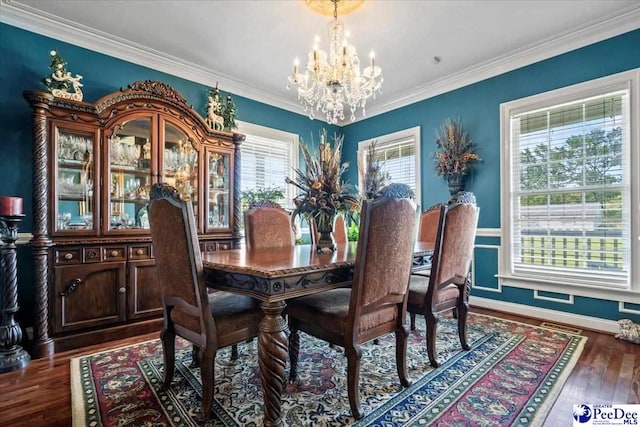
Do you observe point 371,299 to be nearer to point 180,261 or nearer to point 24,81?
point 180,261

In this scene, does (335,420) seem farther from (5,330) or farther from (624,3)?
(624,3)

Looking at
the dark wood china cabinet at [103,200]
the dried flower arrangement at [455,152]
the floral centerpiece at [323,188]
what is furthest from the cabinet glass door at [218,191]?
the dried flower arrangement at [455,152]

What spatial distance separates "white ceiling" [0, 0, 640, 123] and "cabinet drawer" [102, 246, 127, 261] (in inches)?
65.5

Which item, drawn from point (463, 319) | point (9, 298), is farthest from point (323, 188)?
point (9, 298)

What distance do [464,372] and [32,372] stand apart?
2814 millimetres

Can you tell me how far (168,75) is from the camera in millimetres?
3391

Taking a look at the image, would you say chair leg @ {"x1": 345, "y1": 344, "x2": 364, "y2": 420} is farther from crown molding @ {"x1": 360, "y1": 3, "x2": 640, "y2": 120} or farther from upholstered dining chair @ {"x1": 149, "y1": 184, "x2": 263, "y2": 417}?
crown molding @ {"x1": 360, "y1": 3, "x2": 640, "y2": 120}

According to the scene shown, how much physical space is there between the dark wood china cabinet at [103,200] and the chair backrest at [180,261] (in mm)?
1311

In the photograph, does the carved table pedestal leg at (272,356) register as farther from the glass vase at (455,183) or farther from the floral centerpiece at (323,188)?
the glass vase at (455,183)

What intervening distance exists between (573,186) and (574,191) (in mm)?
51

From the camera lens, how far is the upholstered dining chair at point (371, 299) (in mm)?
1527

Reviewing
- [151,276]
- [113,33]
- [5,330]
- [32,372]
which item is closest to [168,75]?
[113,33]

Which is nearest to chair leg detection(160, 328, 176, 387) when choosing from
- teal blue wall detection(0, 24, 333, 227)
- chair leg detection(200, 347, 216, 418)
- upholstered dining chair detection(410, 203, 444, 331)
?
chair leg detection(200, 347, 216, 418)

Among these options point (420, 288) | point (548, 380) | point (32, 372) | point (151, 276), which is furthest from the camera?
point (151, 276)
